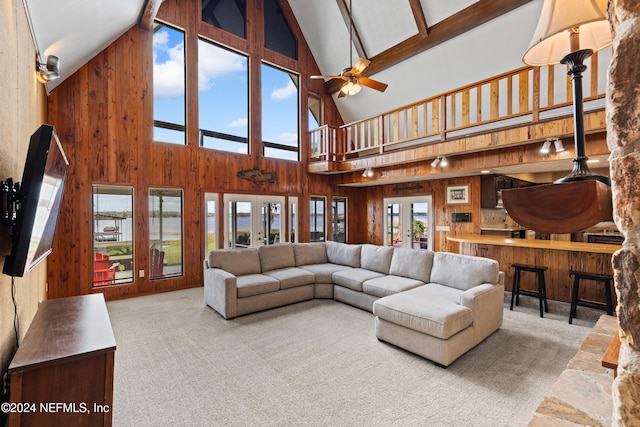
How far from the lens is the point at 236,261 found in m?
4.46

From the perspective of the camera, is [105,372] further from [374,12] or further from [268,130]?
[374,12]

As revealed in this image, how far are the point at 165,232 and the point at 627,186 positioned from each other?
6027 millimetres

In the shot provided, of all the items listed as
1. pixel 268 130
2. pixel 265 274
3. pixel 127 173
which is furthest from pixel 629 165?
pixel 268 130

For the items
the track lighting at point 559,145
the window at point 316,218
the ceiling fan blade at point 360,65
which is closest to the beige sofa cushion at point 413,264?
the track lighting at point 559,145

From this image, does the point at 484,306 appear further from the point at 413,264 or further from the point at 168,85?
the point at 168,85

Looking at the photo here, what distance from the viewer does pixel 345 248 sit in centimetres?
524

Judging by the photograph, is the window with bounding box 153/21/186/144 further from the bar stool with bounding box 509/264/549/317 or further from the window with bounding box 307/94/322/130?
the bar stool with bounding box 509/264/549/317

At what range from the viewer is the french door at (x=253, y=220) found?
251 inches

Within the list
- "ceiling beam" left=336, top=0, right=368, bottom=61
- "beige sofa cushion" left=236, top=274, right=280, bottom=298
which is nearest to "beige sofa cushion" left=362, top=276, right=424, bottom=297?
"beige sofa cushion" left=236, top=274, right=280, bottom=298

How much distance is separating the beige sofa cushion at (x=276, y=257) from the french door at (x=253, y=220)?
5.74 ft

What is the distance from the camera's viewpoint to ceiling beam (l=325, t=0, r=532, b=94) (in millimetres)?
5141

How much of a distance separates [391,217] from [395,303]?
5.43m

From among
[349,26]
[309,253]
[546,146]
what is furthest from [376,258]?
[349,26]

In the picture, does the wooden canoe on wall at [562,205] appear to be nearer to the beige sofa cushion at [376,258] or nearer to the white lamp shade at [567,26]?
the white lamp shade at [567,26]
